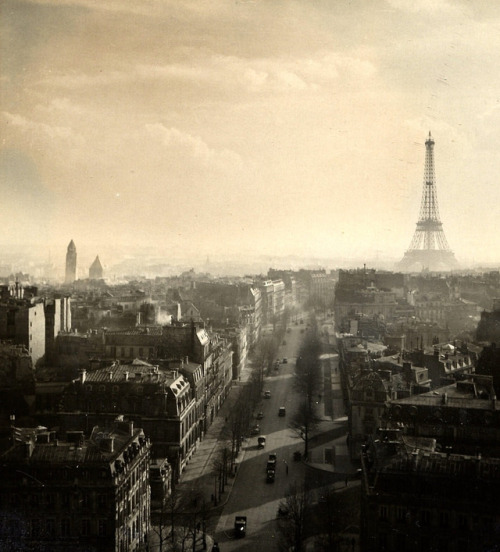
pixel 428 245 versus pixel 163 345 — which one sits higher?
pixel 428 245

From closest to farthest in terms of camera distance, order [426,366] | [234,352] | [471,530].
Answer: [471,530] < [426,366] < [234,352]

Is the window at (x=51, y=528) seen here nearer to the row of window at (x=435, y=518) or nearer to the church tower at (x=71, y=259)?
the row of window at (x=435, y=518)

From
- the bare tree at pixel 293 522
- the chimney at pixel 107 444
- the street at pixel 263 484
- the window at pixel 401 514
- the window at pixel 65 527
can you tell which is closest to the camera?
the window at pixel 401 514

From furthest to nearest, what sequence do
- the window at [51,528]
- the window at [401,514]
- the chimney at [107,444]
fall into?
1. the chimney at [107,444]
2. the window at [51,528]
3. the window at [401,514]

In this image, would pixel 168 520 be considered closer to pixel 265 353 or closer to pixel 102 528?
pixel 102 528

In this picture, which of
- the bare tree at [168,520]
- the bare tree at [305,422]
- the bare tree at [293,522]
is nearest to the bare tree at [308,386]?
the bare tree at [305,422]

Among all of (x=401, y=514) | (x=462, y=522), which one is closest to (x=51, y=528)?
(x=401, y=514)

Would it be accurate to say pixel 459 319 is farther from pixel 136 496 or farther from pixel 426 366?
pixel 136 496

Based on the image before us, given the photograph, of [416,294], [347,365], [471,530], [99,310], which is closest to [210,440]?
[347,365]
